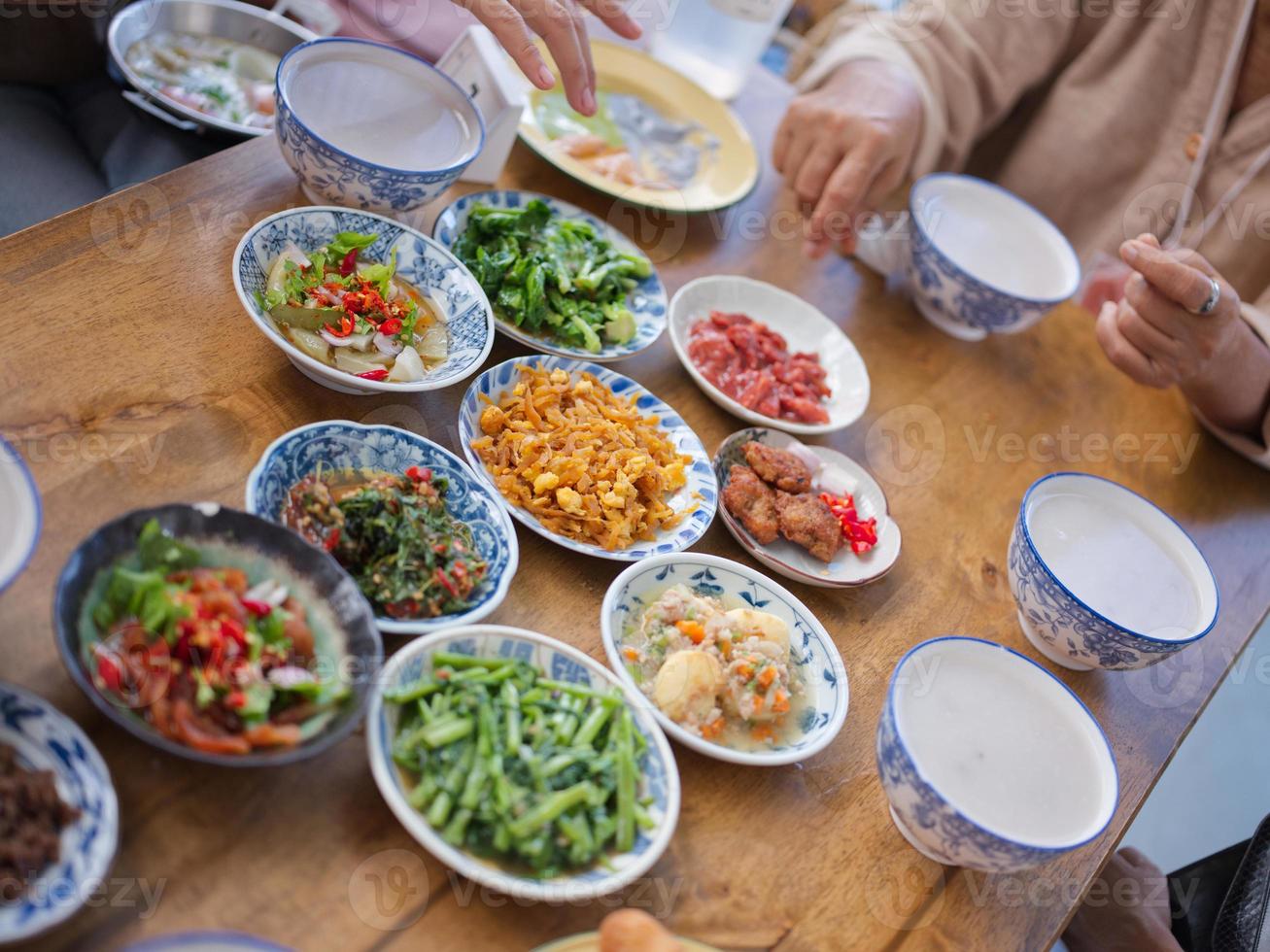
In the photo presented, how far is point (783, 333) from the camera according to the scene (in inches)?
96.8

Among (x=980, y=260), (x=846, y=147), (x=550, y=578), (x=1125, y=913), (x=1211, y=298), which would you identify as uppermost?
(x=1211, y=298)

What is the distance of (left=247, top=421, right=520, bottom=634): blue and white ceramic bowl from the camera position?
1.41 metres

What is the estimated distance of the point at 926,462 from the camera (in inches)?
90.6

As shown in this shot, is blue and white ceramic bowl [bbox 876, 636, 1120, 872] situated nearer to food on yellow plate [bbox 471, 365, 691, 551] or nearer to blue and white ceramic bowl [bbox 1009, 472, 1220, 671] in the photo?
blue and white ceramic bowl [bbox 1009, 472, 1220, 671]

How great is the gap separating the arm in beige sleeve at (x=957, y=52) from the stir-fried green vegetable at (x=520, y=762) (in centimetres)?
231

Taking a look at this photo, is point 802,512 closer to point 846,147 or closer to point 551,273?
point 551,273

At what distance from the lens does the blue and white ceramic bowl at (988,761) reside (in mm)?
1372

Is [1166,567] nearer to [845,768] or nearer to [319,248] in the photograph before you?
[845,768]

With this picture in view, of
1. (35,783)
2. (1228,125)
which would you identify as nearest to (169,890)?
(35,783)

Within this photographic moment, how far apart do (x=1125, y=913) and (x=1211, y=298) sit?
4.78 ft

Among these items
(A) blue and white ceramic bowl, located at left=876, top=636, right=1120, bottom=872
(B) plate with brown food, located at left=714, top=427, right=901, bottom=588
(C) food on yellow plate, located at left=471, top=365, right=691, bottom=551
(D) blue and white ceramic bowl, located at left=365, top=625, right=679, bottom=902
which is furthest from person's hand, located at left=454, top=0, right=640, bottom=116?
(A) blue and white ceramic bowl, located at left=876, top=636, right=1120, bottom=872

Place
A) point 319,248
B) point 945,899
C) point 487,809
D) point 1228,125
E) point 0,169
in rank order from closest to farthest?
point 487,809, point 945,899, point 319,248, point 0,169, point 1228,125

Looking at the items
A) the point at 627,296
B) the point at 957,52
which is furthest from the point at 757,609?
the point at 957,52

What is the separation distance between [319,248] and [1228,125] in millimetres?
2916
